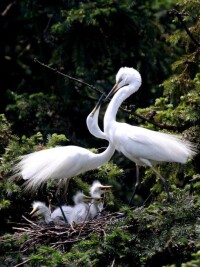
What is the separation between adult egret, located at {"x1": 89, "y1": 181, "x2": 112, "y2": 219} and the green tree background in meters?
0.13

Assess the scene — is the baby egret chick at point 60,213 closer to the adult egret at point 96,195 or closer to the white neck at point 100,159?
the adult egret at point 96,195

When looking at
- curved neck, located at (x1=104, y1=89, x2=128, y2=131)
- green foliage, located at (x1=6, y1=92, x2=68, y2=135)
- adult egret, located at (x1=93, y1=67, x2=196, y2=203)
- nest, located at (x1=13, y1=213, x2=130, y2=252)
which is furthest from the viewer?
green foliage, located at (x1=6, y1=92, x2=68, y2=135)

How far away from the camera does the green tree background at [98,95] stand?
25.3ft

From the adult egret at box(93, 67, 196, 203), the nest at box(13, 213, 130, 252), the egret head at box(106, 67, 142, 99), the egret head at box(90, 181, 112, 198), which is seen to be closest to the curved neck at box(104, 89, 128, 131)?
the adult egret at box(93, 67, 196, 203)

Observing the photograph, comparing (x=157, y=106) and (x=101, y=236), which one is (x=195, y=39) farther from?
(x=101, y=236)

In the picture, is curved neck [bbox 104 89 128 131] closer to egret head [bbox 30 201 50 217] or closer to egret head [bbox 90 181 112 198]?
egret head [bbox 90 181 112 198]

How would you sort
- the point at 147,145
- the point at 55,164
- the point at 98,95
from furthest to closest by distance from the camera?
the point at 98,95 < the point at 55,164 < the point at 147,145

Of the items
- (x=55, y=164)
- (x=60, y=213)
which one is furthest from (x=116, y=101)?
(x=60, y=213)

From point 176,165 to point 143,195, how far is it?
116 inches

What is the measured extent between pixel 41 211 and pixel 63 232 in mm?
532

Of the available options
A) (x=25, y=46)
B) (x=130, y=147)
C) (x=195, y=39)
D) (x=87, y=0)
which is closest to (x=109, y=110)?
(x=130, y=147)

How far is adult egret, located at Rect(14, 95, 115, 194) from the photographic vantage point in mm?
8883

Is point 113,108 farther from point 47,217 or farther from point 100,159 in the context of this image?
point 47,217

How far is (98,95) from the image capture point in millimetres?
11719
